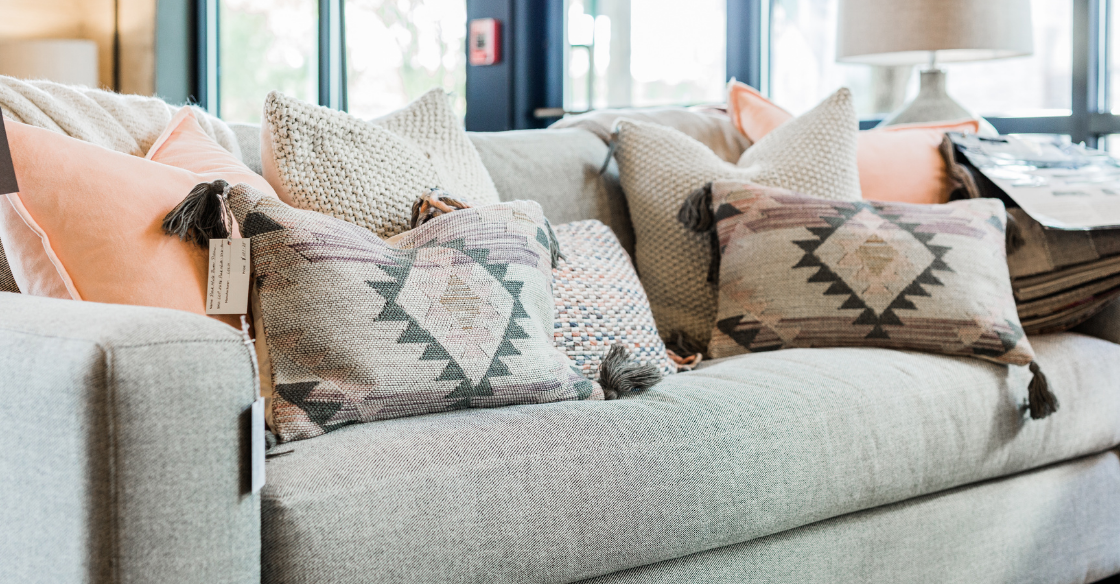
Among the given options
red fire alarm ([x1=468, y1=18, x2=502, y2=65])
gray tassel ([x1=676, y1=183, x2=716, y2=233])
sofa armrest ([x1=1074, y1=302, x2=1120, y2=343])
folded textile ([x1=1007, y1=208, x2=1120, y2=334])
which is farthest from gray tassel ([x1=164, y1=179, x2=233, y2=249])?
red fire alarm ([x1=468, y1=18, x2=502, y2=65])

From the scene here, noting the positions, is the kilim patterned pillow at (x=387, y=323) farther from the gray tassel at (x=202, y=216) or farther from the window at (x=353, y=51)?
the window at (x=353, y=51)

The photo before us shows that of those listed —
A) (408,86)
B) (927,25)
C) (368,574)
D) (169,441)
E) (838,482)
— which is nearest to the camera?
(169,441)

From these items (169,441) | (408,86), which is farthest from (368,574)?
(408,86)

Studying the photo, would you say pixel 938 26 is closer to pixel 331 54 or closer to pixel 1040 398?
pixel 1040 398

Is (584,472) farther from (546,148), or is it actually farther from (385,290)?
(546,148)

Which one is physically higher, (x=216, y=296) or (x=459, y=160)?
(x=459, y=160)

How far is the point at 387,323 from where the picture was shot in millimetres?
1031

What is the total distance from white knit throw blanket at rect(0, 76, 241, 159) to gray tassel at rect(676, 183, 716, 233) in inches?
30.3

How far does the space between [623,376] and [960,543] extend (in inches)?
22.8

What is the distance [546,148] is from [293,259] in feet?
2.71

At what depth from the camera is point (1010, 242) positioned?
1.67 metres

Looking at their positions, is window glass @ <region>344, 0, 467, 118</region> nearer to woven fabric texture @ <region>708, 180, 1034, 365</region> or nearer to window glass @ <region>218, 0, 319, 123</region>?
window glass @ <region>218, 0, 319, 123</region>

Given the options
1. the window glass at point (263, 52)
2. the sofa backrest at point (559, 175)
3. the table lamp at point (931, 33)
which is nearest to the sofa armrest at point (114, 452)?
the sofa backrest at point (559, 175)

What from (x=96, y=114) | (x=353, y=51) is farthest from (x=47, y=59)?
(x=96, y=114)
